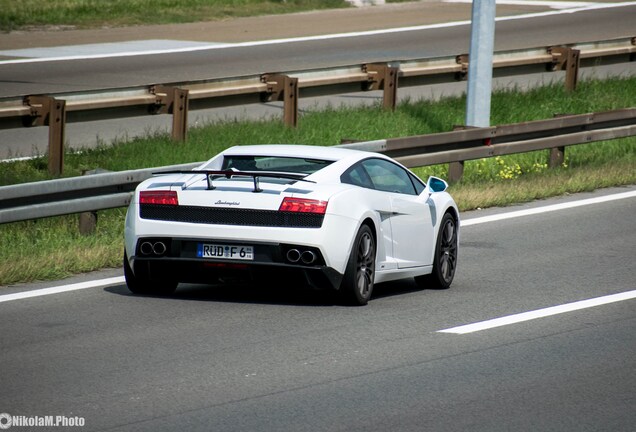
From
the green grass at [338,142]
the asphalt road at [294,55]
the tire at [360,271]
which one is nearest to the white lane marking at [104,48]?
the asphalt road at [294,55]

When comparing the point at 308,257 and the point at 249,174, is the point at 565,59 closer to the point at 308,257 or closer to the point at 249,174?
the point at 249,174

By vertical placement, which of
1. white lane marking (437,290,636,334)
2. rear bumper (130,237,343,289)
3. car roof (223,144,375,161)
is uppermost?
car roof (223,144,375,161)

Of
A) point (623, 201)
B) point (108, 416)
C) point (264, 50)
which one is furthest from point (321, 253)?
point (264, 50)

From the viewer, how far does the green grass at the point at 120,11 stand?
35.1 meters

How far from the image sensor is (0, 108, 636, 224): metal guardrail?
1205 centimetres

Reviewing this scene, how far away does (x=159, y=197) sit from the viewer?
1015 centimetres

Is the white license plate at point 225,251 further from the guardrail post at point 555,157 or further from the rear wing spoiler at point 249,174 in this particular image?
the guardrail post at point 555,157

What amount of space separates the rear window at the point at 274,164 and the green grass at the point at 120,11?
2405 centimetres

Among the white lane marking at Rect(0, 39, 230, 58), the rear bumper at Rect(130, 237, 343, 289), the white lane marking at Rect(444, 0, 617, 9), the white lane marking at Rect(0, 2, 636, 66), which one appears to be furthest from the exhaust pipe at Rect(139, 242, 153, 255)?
the white lane marking at Rect(444, 0, 617, 9)

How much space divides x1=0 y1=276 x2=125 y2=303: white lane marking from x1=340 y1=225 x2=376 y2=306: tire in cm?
220

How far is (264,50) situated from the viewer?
31641mm

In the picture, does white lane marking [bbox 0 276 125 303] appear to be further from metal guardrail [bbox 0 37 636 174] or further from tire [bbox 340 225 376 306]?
metal guardrail [bbox 0 37 636 174]

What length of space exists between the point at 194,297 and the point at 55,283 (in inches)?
53.0

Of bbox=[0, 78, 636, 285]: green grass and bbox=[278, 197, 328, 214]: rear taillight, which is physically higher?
bbox=[278, 197, 328, 214]: rear taillight
